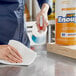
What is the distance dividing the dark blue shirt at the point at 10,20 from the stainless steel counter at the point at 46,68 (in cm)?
32

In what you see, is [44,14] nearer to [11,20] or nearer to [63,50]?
[11,20]

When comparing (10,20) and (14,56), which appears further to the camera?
(10,20)

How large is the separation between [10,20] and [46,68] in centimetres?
50

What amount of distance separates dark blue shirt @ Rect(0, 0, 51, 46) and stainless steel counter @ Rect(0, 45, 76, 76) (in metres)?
0.32

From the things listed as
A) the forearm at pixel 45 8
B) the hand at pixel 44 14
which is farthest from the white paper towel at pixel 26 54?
the forearm at pixel 45 8

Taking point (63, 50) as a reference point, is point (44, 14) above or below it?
above

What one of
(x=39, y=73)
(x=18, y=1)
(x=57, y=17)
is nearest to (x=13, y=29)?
(x=18, y=1)

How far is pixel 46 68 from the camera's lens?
759 millimetres

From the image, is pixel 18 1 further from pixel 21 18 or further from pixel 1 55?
pixel 1 55

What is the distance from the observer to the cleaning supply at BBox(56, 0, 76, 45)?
95 centimetres

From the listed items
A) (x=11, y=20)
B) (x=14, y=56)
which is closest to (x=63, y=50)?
(x=14, y=56)

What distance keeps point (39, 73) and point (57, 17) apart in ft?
1.27

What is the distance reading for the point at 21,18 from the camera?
1.24 m

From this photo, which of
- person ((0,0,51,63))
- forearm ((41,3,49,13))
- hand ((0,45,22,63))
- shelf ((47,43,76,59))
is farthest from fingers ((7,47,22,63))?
forearm ((41,3,49,13))
